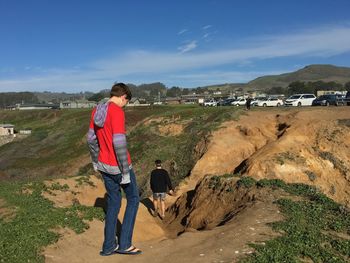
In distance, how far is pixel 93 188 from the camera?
12.8 metres

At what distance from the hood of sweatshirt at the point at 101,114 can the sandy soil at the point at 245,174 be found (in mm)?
2120

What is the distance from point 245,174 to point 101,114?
12019 millimetres

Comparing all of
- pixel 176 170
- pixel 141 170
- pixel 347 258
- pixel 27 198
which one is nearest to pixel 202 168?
pixel 176 170

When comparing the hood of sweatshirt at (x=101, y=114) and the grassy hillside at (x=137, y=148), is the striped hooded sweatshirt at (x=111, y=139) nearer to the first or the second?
the hood of sweatshirt at (x=101, y=114)

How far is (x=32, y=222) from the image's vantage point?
8125 millimetres

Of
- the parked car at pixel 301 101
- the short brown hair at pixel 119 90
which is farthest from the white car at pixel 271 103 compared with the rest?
the short brown hair at pixel 119 90

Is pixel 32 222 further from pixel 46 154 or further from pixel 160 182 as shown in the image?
pixel 46 154

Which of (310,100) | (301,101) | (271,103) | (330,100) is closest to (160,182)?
(330,100)

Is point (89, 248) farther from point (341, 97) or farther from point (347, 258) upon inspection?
point (341, 97)

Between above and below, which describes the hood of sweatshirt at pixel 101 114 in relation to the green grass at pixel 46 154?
above

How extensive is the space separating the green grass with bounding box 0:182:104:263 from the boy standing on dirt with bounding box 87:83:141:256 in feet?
3.84

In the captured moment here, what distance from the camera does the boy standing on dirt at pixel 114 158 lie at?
6305 mm

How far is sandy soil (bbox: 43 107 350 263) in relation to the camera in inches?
273

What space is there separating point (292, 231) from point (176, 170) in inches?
663
